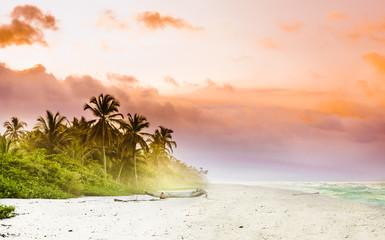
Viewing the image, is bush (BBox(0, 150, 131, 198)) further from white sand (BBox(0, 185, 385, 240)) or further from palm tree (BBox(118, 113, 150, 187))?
palm tree (BBox(118, 113, 150, 187))

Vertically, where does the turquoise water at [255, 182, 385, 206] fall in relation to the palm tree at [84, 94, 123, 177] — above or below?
below

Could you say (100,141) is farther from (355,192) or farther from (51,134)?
(355,192)

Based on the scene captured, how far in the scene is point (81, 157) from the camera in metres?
40.3

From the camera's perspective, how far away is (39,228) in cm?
1098

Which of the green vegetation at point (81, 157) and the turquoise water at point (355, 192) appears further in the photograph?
→ the turquoise water at point (355, 192)

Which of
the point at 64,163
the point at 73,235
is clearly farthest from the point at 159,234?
the point at 64,163

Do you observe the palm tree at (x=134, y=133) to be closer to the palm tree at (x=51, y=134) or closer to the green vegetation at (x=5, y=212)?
the palm tree at (x=51, y=134)

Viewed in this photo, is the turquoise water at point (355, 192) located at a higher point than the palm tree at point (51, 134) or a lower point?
lower

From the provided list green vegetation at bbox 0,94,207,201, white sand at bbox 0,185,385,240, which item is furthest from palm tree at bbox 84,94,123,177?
white sand at bbox 0,185,385,240

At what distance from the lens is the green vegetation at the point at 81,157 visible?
20547 millimetres

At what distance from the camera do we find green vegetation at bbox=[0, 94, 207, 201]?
2055 centimetres

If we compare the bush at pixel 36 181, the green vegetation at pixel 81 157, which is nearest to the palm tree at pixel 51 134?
the green vegetation at pixel 81 157

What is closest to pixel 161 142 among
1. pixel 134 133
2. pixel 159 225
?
pixel 134 133

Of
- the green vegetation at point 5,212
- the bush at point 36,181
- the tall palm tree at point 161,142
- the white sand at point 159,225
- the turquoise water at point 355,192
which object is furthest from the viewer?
the tall palm tree at point 161,142
